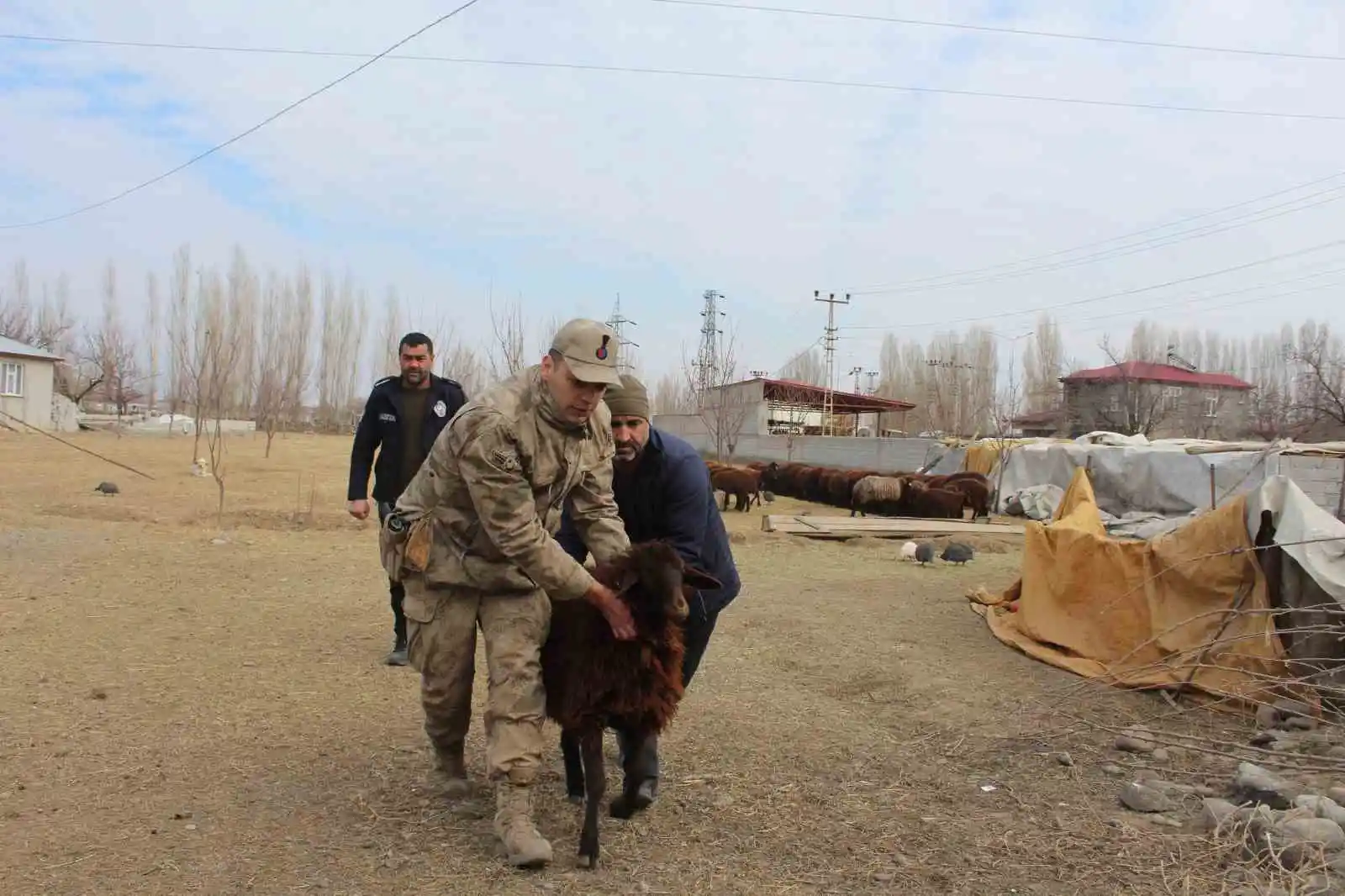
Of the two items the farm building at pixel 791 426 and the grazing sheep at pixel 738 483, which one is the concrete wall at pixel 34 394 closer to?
the farm building at pixel 791 426

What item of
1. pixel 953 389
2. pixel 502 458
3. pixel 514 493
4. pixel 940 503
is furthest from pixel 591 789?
pixel 953 389

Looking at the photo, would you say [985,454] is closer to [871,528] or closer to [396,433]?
[871,528]

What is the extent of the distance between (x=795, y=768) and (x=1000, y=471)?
64.8 ft

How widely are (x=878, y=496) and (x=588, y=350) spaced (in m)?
17.9

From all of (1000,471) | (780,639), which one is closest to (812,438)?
(1000,471)

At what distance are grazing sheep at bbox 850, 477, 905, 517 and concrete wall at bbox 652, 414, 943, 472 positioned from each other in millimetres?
6129

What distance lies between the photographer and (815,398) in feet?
170

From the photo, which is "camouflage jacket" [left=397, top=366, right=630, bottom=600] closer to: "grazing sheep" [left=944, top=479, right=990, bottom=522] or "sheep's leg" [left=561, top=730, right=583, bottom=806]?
"sheep's leg" [left=561, top=730, right=583, bottom=806]

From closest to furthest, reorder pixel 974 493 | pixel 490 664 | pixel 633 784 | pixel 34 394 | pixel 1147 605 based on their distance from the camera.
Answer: pixel 490 664, pixel 633 784, pixel 1147 605, pixel 974 493, pixel 34 394

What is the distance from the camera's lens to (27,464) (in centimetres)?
2427

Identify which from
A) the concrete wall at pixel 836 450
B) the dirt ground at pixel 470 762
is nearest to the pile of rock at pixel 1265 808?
the dirt ground at pixel 470 762

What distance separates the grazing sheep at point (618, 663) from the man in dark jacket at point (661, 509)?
358mm

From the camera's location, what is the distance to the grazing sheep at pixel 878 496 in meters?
20.5

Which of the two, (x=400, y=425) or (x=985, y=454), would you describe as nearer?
(x=400, y=425)
